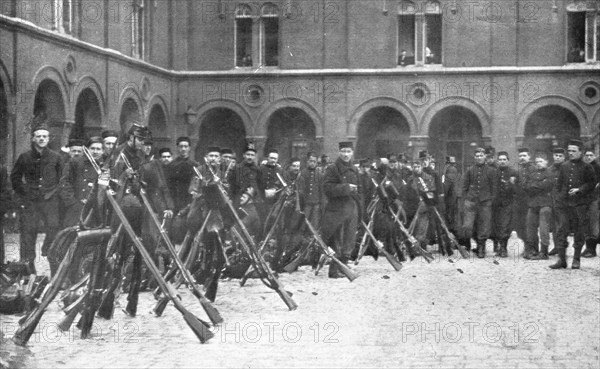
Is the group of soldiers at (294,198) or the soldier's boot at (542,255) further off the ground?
the group of soldiers at (294,198)

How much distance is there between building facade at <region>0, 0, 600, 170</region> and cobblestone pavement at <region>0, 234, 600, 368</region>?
16.1 metres

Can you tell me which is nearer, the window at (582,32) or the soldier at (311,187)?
the soldier at (311,187)

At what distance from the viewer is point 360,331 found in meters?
8.22

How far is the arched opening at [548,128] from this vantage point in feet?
92.0

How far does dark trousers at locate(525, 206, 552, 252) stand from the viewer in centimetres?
1555

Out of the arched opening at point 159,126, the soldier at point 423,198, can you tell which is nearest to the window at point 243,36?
the arched opening at point 159,126

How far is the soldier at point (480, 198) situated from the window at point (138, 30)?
12.2 m

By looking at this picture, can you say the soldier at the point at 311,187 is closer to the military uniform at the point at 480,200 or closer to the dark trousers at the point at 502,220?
the military uniform at the point at 480,200

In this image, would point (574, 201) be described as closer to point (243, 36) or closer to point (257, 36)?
point (257, 36)

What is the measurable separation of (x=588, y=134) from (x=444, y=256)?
12499 mm

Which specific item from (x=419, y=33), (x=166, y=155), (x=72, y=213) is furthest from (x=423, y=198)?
(x=419, y=33)

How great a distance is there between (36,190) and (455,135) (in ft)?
63.4

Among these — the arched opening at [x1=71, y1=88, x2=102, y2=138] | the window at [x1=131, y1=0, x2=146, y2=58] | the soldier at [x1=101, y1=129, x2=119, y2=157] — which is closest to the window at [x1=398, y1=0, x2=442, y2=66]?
the window at [x1=131, y1=0, x2=146, y2=58]

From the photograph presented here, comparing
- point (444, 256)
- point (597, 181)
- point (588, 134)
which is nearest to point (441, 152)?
point (588, 134)
